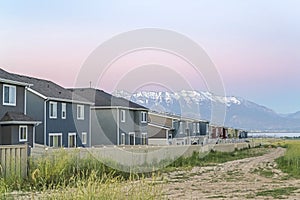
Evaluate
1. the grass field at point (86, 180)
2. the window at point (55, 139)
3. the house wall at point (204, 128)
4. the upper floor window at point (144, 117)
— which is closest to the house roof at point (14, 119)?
the window at point (55, 139)

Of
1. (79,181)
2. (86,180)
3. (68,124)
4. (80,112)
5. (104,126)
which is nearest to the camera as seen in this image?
(79,181)

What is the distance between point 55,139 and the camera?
43.0m

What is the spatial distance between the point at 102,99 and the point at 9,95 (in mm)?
22104

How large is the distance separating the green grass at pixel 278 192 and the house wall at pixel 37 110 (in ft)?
81.1

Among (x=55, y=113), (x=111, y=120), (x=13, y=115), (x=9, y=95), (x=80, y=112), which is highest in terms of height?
(x=9, y=95)

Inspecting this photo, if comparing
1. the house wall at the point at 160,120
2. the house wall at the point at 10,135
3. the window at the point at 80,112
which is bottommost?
the house wall at the point at 10,135

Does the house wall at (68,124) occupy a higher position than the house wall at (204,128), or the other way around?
the house wall at (68,124)

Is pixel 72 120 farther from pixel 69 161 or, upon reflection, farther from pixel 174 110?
pixel 174 110

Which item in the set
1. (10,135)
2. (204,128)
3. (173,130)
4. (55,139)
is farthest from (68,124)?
(204,128)

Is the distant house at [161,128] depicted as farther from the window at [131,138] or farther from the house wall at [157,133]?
the window at [131,138]

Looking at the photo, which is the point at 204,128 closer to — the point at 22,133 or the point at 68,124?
the point at 68,124

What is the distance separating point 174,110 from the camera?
275 feet

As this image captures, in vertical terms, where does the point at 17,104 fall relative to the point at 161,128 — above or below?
above

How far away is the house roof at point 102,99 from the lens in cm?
5544
